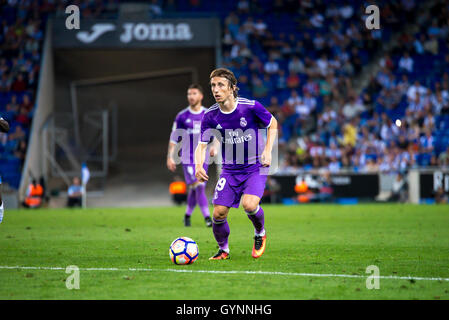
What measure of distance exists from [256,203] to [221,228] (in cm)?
56

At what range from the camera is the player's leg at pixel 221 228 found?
29.6 ft

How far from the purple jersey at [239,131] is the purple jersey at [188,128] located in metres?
5.26

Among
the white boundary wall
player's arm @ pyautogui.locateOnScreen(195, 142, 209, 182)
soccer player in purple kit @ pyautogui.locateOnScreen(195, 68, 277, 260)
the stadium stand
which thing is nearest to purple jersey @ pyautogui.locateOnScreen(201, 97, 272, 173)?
soccer player in purple kit @ pyautogui.locateOnScreen(195, 68, 277, 260)

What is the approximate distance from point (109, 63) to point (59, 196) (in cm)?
759

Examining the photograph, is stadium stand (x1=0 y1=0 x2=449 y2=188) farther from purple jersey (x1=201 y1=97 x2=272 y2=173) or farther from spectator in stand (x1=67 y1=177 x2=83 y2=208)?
purple jersey (x1=201 y1=97 x2=272 y2=173)

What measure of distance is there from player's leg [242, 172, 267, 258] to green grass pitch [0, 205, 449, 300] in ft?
0.71

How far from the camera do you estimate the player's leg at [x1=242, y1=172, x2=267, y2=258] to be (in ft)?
29.7

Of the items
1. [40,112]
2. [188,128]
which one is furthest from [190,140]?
[40,112]

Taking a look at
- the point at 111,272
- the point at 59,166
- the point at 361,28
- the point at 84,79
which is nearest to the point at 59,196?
the point at 59,166

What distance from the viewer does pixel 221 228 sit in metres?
9.08

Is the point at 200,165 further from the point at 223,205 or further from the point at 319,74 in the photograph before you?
the point at 319,74

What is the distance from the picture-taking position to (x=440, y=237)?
12.4 m
